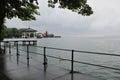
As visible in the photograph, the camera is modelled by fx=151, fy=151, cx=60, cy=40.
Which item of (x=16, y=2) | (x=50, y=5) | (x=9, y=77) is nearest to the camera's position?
(x=9, y=77)

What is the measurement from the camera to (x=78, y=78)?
5.11 m

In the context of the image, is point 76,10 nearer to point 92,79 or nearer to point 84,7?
point 84,7

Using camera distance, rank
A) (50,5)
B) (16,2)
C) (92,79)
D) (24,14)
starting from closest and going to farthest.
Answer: (92,79) < (50,5) < (16,2) < (24,14)

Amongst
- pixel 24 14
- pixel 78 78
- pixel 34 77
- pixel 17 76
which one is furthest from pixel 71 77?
pixel 24 14

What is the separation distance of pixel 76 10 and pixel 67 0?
678 mm

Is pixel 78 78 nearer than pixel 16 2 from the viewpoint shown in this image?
Yes

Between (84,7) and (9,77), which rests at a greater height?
(84,7)

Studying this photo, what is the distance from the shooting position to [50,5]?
621cm

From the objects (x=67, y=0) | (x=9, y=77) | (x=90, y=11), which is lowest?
(x=9, y=77)

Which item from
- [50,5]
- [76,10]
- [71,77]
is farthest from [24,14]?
[71,77]

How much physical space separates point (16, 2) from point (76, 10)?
271 centimetres

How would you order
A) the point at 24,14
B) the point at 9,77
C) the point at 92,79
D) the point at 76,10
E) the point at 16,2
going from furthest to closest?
1. the point at 24,14
2. the point at 16,2
3. the point at 76,10
4. the point at 9,77
5. the point at 92,79

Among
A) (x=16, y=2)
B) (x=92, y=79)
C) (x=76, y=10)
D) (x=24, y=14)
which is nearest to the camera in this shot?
(x=92, y=79)

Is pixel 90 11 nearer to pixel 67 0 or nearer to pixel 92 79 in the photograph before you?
pixel 67 0
